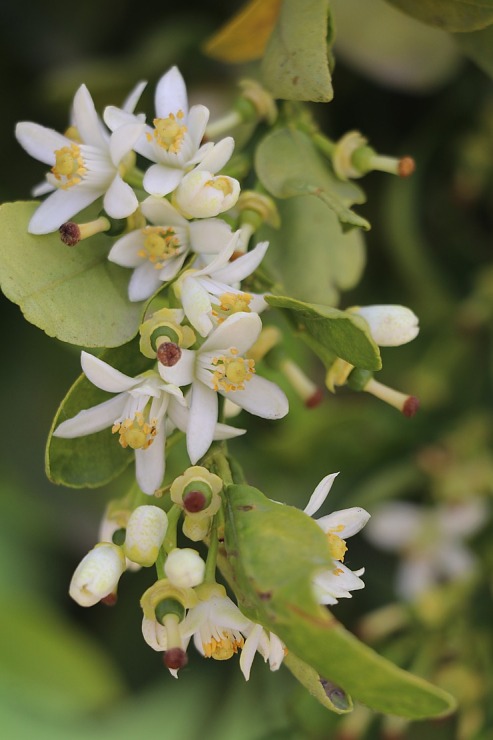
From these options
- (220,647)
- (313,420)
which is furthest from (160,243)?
(313,420)

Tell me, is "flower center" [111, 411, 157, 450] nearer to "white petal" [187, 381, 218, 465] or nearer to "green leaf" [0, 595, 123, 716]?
"white petal" [187, 381, 218, 465]

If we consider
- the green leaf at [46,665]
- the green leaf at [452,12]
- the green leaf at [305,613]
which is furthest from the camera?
the green leaf at [46,665]

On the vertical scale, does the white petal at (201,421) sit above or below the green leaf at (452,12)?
below

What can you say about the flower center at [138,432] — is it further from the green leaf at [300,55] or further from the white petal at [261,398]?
the green leaf at [300,55]

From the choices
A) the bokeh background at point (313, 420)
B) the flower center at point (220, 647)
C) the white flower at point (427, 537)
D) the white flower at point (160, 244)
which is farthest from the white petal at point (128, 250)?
the white flower at point (427, 537)

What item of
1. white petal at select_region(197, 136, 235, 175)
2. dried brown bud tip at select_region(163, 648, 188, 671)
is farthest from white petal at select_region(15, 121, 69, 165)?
dried brown bud tip at select_region(163, 648, 188, 671)

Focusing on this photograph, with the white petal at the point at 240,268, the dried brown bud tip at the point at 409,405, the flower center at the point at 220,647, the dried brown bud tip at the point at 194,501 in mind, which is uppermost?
the white petal at the point at 240,268

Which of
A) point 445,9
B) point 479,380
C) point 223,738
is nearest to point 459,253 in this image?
point 479,380
